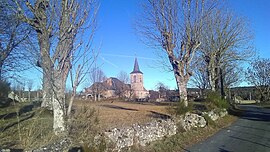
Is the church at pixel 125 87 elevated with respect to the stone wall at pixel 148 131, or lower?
elevated

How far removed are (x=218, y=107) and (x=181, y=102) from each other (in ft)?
22.1

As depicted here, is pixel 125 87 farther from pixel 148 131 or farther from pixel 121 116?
pixel 148 131

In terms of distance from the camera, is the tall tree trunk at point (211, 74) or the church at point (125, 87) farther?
the church at point (125, 87)

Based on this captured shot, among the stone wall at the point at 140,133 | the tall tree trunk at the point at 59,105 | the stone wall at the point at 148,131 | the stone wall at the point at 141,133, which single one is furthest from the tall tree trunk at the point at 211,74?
the tall tree trunk at the point at 59,105

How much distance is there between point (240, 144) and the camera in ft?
32.3

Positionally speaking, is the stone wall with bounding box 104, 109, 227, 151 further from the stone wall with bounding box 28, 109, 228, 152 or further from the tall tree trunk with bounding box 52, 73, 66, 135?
the tall tree trunk with bounding box 52, 73, 66, 135

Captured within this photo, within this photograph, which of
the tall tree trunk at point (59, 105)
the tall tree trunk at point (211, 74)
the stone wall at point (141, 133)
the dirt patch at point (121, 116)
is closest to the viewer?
the stone wall at point (141, 133)

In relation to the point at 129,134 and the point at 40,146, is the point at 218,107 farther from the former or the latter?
the point at 40,146

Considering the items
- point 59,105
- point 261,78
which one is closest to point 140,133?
point 59,105

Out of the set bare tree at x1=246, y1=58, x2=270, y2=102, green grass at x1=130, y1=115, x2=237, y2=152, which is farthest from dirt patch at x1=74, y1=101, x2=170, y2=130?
bare tree at x1=246, y1=58, x2=270, y2=102

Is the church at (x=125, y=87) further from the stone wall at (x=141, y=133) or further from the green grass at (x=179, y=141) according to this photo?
the green grass at (x=179, y=141)

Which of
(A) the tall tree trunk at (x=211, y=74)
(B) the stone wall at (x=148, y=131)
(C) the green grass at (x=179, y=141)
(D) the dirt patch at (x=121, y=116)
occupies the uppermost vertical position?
(A) the tall tree trunk at (x=211, y=74)

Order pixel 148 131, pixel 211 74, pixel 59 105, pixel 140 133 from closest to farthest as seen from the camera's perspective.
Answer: pixel 59 105
pixel 140 133
pixel 148 131
pixel 211 74

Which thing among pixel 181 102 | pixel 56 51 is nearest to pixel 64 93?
pixel 56 51
